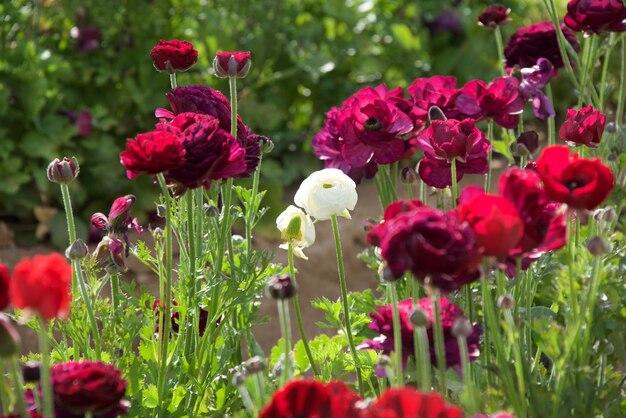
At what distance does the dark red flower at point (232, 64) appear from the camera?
1564 mm

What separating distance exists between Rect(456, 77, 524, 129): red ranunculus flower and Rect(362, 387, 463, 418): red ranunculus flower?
0.95 m

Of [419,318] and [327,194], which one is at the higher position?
[419,318]

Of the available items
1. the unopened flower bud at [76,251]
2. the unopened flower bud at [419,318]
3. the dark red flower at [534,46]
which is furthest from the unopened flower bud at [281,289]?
the dark red flower at [534,46]

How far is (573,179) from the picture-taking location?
44.6 inches

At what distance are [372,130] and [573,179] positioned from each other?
2.03 feet

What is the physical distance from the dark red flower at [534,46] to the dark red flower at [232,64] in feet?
2.55

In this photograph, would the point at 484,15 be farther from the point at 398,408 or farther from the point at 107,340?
the point at 398,408

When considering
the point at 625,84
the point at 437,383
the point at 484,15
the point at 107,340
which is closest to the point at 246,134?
the point at 107,340

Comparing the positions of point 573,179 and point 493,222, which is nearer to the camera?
point 493,222

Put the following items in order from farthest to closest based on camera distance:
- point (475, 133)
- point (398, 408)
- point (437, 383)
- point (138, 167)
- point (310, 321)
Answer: point (310, 321), point (475, 133), point (437, 383), point (138, 167), point (398, 408)

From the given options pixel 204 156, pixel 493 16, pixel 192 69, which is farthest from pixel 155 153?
pixel 192 69

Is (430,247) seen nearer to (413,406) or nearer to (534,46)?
(413,406)

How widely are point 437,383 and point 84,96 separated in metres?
3.04

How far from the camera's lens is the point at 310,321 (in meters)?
3.29
